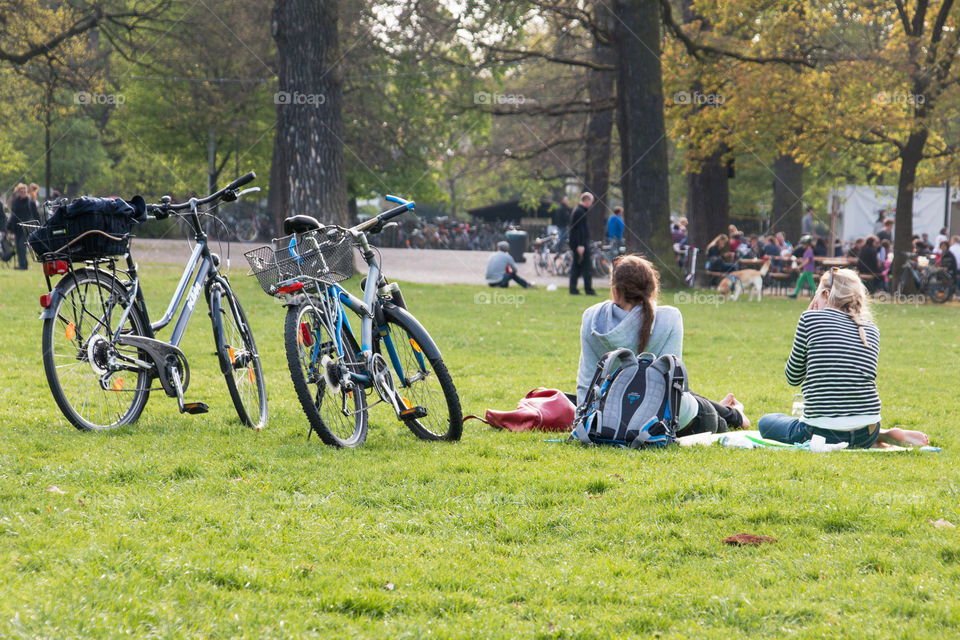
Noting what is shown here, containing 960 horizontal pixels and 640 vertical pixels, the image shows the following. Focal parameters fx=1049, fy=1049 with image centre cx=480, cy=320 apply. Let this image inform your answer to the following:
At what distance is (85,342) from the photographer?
5.39m

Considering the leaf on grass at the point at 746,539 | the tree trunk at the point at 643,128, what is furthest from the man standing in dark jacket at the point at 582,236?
the leaf on grass at the point at 746,539

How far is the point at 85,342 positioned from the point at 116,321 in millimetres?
203

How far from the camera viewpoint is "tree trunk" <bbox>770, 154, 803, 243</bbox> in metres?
31.7

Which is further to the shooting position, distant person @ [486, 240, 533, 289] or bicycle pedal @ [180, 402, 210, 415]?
distant person @ [486, 240, 533, 289]

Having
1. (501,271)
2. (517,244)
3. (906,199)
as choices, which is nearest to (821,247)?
(906,199)

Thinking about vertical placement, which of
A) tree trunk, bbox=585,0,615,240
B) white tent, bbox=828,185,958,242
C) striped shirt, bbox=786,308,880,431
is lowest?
striped shirt, bbox=786,308,880,431

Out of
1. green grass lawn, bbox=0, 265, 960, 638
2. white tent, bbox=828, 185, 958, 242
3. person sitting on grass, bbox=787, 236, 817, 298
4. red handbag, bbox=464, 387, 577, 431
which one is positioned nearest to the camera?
green grass lawn, bbox=0, 265, 960, 638

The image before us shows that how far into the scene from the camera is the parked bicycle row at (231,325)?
532cm

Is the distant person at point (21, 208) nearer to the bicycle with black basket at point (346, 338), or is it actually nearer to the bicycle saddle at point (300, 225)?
the bicycle saddle at point (300, 225)

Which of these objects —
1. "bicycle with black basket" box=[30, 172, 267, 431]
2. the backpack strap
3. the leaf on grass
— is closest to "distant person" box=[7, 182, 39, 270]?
"bicycle with black basket" box=[30, 172, 267, 431]

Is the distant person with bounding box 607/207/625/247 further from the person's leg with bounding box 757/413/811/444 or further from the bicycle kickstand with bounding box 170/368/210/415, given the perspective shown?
the bicycle kickstand with bounding box 170/368/210/415

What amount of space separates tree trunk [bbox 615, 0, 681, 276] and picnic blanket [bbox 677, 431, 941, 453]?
14337mm

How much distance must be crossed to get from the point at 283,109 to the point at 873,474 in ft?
48.0

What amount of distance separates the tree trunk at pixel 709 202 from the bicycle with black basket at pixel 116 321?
749 inches
